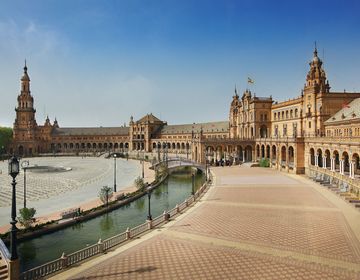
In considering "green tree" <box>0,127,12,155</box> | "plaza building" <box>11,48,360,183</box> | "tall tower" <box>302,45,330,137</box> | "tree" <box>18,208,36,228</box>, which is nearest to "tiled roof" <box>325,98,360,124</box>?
"plaza building" <box>11,48,360,183</box>

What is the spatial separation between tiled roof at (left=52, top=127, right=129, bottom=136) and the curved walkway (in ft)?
392

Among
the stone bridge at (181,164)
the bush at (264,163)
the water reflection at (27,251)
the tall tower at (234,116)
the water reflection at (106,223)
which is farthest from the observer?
the tall tower at (234,116)

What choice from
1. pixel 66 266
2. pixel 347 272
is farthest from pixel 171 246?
pixel 347 272

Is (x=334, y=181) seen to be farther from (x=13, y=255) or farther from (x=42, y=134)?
(x=42, y=134)

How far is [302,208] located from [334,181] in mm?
16027

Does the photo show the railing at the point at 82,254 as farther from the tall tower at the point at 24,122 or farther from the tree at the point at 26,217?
the tall tower at the point at 24,122

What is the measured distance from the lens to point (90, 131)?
152500 mm

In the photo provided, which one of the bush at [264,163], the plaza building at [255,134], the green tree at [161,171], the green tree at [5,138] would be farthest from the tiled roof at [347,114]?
the green tree at [5,138]

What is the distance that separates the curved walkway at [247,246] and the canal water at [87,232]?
5980 mm

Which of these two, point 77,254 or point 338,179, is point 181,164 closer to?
point 338,179

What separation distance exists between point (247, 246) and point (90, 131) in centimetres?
13999

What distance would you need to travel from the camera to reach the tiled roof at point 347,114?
5320cm

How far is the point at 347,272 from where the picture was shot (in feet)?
58.3

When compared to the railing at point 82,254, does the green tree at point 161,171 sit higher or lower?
higher
